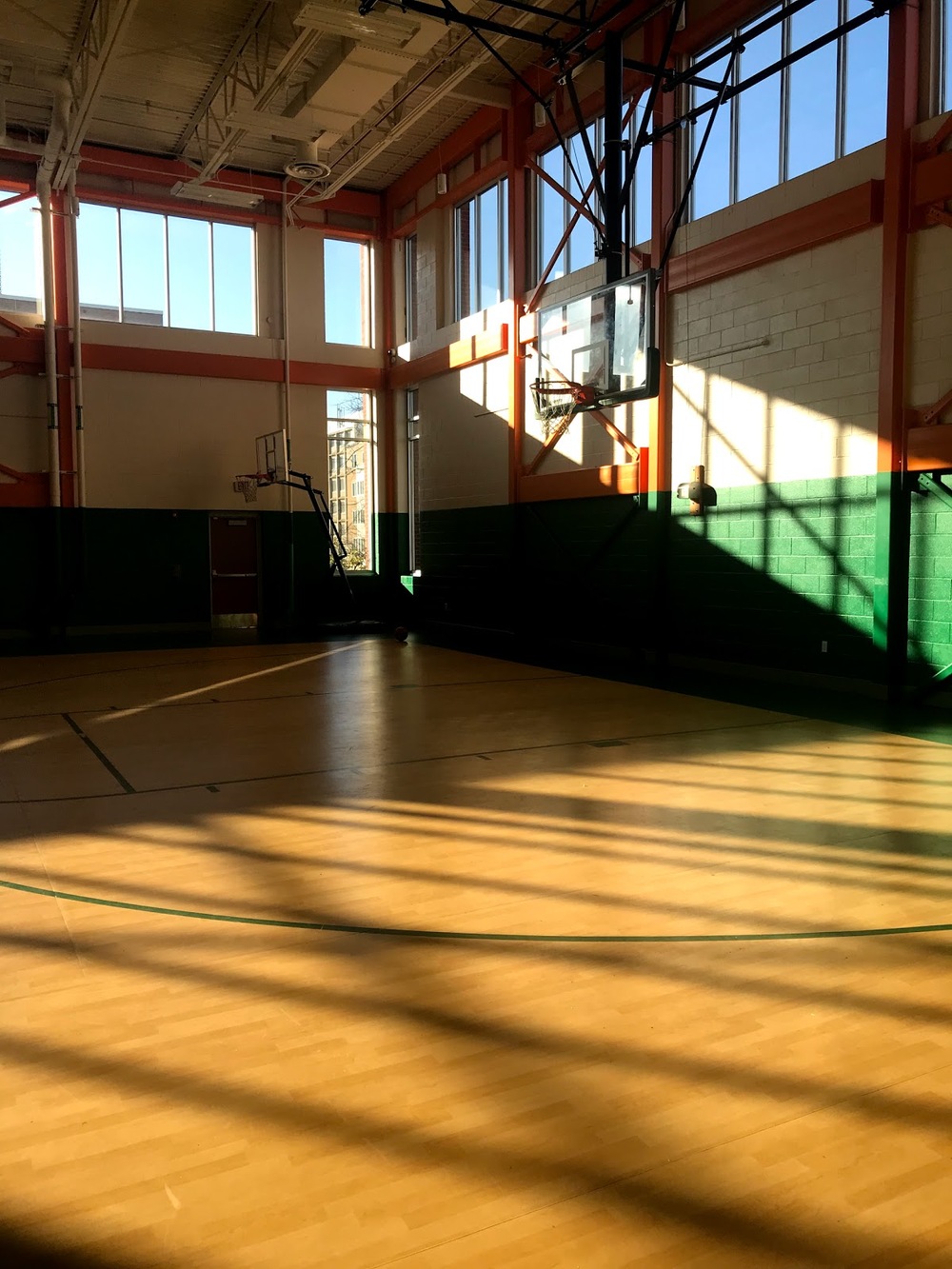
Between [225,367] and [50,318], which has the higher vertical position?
[50,318]

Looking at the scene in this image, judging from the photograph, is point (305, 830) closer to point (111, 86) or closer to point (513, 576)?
point (513, 576)

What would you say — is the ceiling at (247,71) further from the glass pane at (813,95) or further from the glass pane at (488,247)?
the glass pane at (813,95)

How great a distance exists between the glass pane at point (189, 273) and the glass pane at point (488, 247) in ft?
15.0

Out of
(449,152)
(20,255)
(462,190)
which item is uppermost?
(449,152)

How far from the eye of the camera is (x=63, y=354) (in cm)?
1573

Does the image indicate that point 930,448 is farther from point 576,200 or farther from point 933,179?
point 576,200

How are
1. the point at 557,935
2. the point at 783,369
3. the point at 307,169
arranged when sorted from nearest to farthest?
the point at 557,935
the point at 783,369
the point at 307,169

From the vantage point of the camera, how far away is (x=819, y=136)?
33.1 feet

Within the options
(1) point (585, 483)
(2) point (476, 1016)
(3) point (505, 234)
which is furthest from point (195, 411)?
(2) point (476, 1016)

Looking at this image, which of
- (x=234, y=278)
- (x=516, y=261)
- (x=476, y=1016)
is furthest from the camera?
(x=234, y=278)

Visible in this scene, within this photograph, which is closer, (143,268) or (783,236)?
(783,236)

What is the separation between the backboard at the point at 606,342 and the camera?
10.2 metres

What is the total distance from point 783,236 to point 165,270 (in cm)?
1035

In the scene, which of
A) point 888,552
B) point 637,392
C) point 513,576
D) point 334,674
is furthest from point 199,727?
point 513,576
